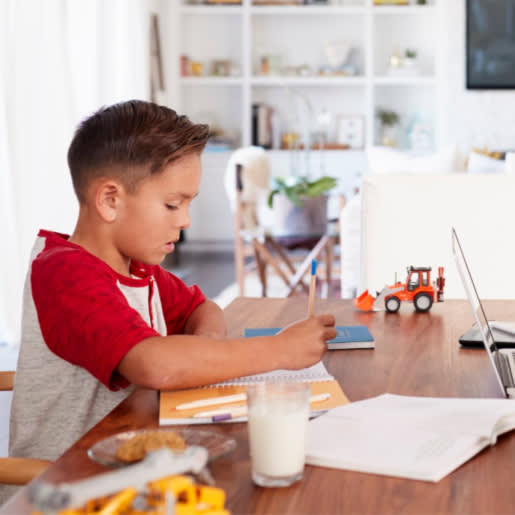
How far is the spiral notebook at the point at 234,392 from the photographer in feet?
2.73

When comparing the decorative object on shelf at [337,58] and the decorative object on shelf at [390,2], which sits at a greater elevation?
the decorative object on shelf at [390,2]

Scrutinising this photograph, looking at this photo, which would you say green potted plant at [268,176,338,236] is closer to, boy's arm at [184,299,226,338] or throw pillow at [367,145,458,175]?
throw pillow at [367,145,458,175]

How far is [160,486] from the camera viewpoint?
479mm

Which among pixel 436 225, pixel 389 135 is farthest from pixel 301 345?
pixel 389 135

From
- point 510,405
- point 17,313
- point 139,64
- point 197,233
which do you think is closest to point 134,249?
point 510,405

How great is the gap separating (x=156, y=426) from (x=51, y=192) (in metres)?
3.19

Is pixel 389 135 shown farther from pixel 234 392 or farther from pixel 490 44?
pixel 234 392

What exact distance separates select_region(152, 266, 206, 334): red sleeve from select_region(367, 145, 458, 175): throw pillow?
11.2 feet

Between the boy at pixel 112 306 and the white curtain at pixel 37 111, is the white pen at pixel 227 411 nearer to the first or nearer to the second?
the boy at pixel 112 306

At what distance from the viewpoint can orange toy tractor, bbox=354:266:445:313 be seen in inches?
57.9

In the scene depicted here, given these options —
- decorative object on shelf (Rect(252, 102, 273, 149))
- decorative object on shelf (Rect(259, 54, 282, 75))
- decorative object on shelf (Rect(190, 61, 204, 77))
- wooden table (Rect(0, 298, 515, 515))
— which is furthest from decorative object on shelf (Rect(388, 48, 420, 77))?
wooden table (Rect(0, 298, 515, 515))

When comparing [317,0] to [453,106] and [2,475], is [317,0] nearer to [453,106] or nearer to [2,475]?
[453,106]

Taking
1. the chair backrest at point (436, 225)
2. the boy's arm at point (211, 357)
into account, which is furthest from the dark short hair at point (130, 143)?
the chair backrest at point (436, 225)

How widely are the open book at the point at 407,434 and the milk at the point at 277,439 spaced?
0.20ft
